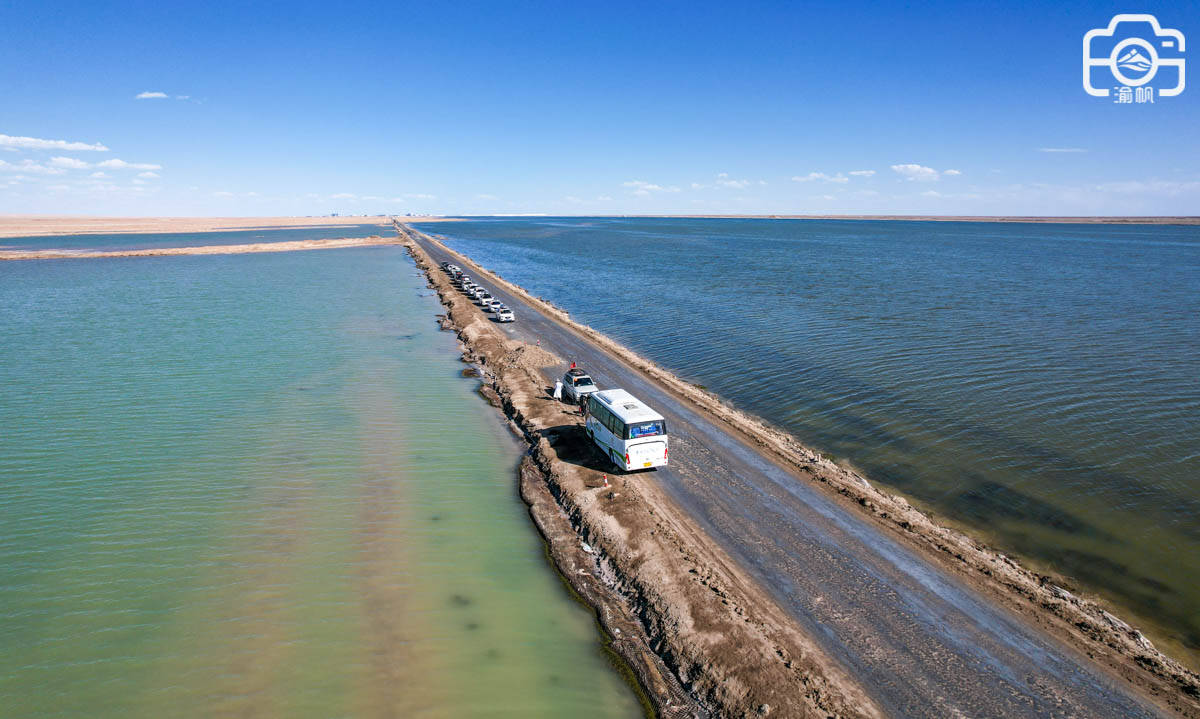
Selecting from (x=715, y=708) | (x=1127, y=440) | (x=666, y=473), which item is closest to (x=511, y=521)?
(x=666, y=473)

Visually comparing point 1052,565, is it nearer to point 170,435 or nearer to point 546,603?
point 546,603

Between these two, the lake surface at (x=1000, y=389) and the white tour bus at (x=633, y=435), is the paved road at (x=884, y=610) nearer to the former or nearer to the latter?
the white tour bus at (x=633, y=435)

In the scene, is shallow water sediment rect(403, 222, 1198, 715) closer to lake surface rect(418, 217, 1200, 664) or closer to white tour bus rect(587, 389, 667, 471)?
lake surface rect(418, 217, 1200, 664)

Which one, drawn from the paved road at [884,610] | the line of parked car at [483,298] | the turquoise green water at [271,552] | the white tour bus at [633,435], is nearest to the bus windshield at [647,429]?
the white tour bus at [633,435]

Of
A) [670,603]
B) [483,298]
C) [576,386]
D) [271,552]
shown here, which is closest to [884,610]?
[670,603]

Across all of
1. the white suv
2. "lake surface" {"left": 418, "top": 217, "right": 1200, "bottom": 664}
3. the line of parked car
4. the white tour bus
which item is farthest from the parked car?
the line of parked car
